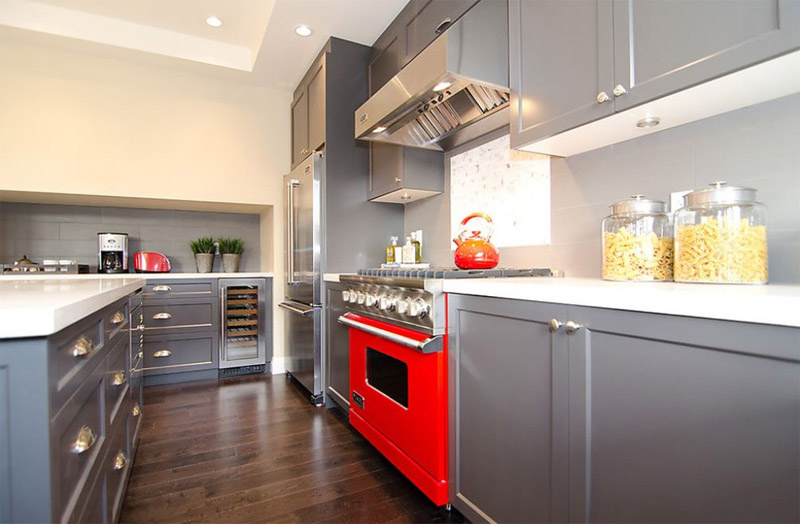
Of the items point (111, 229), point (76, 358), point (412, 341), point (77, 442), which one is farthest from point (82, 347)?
point (111, 229)

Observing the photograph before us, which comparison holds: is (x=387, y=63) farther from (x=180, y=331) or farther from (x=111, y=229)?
(x=111, y=229)

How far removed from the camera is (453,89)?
1.75 meters

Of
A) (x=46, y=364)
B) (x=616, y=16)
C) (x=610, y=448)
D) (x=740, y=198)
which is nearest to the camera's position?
(x=46, y=364)

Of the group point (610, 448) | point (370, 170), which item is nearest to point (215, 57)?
point (370, 170)

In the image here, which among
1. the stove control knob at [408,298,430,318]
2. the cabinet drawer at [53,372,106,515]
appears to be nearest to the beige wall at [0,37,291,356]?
the stove control knob at [408,298,430,318]

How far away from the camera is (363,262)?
2.88 m

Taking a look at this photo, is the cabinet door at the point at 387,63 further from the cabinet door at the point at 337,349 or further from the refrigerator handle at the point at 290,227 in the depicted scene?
the cabinet door at the point at 337,349

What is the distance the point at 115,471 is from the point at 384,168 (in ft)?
6.73

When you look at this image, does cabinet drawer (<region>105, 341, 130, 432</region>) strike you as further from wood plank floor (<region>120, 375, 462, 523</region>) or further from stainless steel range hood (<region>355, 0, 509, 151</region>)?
stainless steel range hood (<region>355, 0, 509, 151</region>)

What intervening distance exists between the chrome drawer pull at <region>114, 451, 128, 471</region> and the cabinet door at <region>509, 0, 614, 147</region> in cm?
182

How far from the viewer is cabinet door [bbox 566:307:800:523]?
27.2 inches

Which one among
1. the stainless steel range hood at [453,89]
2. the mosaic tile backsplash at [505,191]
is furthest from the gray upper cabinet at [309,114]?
the mosaic tile backsplash at [505,191]

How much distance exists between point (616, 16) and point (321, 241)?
2007 mm

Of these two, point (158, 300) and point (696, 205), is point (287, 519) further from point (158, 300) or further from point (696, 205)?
point (158, 300)
